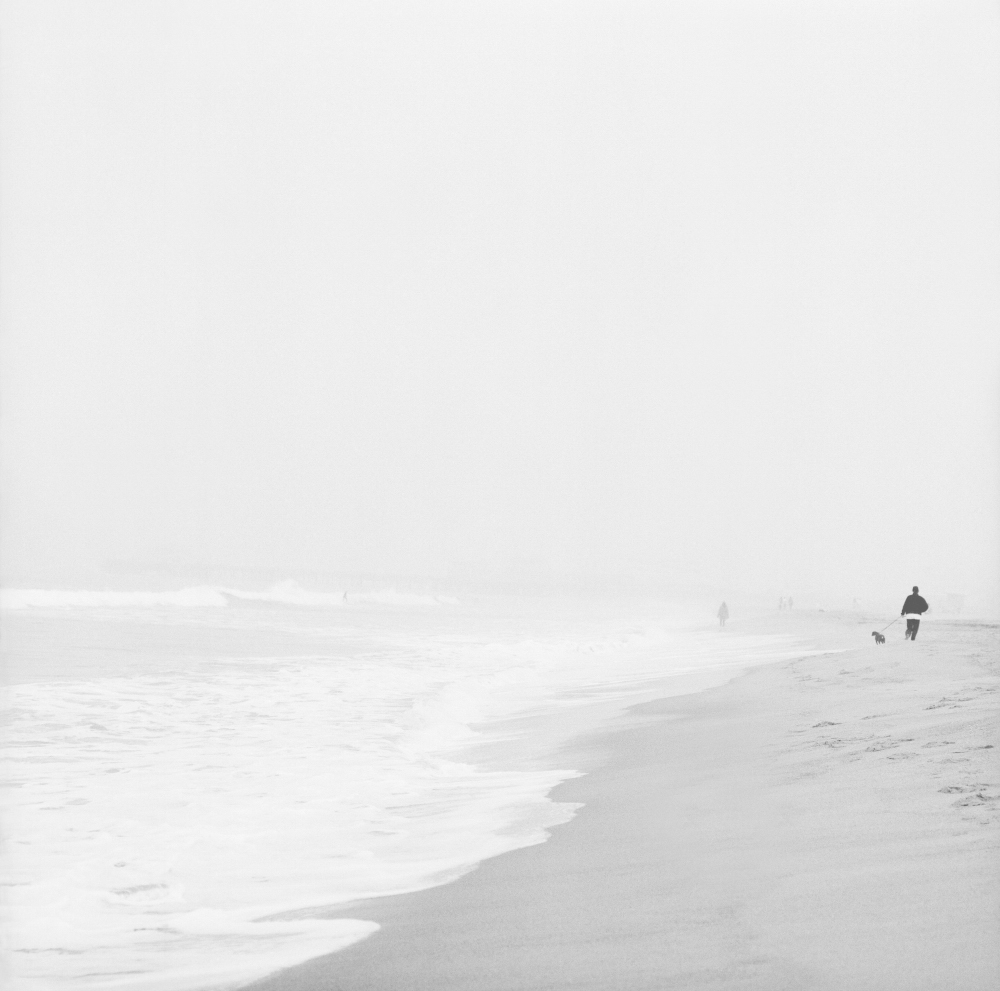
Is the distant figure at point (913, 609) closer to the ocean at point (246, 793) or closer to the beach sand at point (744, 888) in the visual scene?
the ocean at point (246, 793)

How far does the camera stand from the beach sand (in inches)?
136

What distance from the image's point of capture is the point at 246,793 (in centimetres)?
761

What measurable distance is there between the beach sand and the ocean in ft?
1.19

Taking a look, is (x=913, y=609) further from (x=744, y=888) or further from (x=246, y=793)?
(x=744, y=888)

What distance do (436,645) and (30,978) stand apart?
22.1 m

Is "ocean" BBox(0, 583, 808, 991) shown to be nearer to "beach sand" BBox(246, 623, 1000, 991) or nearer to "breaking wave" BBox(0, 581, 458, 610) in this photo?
"beach sand" BBox(246, 623, 1000, 991)

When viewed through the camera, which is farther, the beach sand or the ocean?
the ocean

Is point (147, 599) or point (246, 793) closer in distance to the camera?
point (246, 793)

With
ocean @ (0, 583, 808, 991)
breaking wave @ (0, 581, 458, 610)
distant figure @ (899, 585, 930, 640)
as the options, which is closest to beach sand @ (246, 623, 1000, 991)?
ocean @ (0, 583, 808, 991)

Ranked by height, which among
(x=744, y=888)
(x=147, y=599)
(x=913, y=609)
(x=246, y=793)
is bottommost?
(x=147, y=599)

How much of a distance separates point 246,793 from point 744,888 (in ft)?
14.3

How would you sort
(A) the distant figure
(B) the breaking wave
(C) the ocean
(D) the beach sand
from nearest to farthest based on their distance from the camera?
(D) the beach sand
(C) the ocean
(A) the distant figure
(B) the breaking wave

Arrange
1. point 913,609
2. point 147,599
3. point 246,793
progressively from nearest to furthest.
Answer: point 246,793 → point 913,609 → point 147,599

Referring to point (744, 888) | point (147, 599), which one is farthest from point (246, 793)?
point (147, 599)
